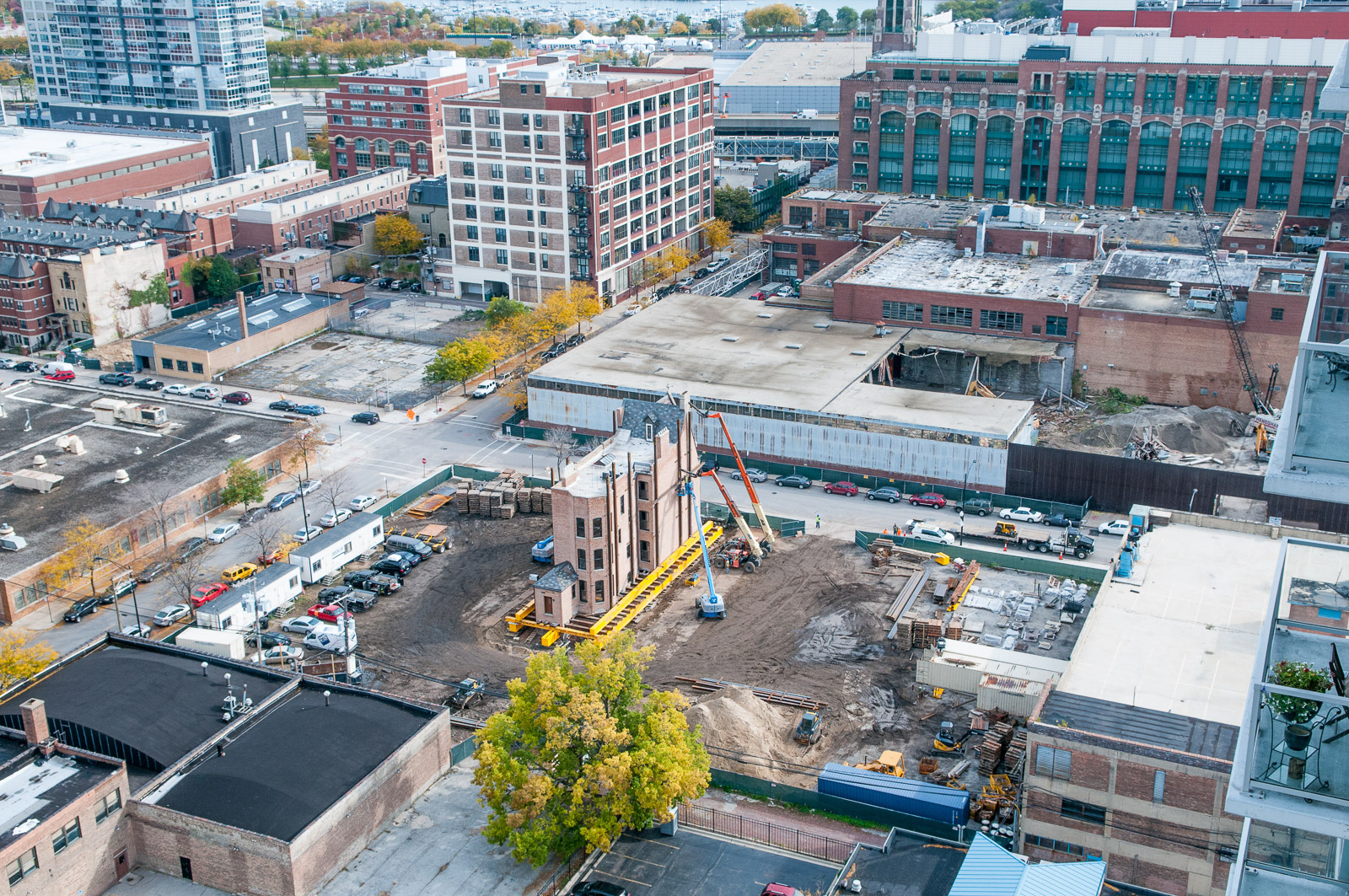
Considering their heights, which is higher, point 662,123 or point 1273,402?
point 662,123

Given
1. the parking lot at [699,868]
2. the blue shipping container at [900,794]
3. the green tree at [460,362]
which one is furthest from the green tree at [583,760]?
the green tree at [460,362]

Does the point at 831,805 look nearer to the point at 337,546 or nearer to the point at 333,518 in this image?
the point at 337,546

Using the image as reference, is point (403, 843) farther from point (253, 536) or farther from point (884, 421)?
point (884, 421)

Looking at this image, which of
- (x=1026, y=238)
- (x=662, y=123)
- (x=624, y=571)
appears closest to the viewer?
(x=624, y=571)

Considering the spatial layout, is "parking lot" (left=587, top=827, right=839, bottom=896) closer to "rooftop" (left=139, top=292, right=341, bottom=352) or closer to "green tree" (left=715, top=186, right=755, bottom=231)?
"rooftop" (left=139, top=292, right=341, bottom=352)

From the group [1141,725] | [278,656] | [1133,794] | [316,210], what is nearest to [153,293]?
[316,210]

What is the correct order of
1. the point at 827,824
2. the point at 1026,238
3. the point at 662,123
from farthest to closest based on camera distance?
the point at 662,123 < the point at 1026,238 < the point at 827,824

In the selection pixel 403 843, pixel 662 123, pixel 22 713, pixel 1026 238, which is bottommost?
pixel 403 843

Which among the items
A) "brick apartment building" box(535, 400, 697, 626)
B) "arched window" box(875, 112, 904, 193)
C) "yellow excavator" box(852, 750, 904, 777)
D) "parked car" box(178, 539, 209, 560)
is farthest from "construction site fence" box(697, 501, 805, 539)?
"arched window" box(875, 112, 904, 193)

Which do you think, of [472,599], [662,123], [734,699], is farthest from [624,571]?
[662,123]
